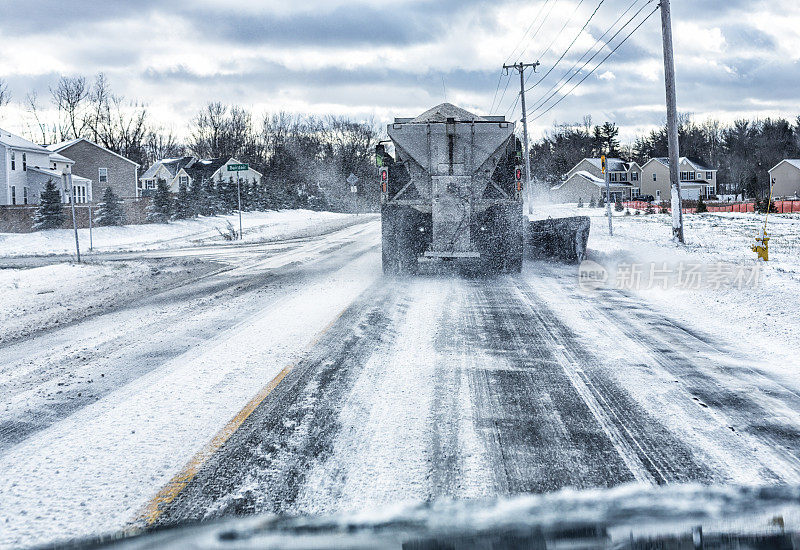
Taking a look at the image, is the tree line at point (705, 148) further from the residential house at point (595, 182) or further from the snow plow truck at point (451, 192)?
the snow plow truck at point (451, 192)

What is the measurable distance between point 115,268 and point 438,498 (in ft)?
44.2

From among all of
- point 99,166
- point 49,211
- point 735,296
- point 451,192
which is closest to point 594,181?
point 99,166

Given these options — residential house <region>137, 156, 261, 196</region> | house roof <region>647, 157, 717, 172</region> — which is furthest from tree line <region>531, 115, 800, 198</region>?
residential house <region>137, 156, 261, 196</region>

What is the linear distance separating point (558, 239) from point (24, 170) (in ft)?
156

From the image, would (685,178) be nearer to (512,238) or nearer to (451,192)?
(512,238)

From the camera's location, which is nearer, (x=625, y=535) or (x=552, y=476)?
(x=625, y=535)

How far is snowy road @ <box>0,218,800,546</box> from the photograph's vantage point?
3.47m

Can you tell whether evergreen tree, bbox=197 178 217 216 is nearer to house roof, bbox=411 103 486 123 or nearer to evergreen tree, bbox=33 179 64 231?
evergreen tree, bbox=33 179 64 231

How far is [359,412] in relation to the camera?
184 inches

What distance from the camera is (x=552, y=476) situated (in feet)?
11.8

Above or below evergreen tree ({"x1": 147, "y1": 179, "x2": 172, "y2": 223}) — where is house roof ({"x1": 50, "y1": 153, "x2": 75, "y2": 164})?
above

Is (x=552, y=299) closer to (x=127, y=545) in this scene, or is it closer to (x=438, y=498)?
(x=438, y=498)

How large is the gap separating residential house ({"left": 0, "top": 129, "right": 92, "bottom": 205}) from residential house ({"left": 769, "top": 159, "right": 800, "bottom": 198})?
8050 cm

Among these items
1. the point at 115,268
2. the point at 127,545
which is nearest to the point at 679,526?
the point at 127,545
